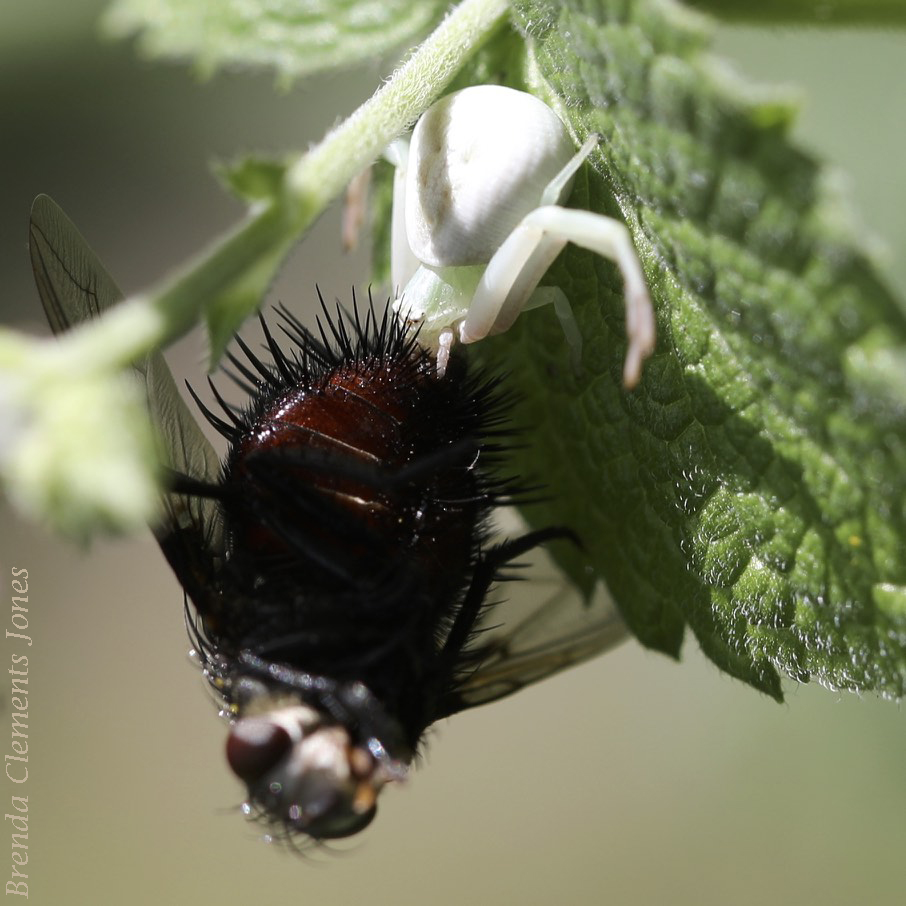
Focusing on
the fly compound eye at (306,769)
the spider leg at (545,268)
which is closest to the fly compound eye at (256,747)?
the fly compound eye at (306,769)

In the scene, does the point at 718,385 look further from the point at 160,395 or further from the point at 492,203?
the point at 160,395

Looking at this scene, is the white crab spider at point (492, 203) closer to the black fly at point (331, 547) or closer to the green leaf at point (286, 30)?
the black fly at point (331, 547)

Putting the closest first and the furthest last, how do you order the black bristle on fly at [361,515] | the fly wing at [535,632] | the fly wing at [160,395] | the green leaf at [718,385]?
the green leaf at [718,385]
the black bristle on fly at [361,515]
the fly wing at [160,395]
the fly wing at [535,632]

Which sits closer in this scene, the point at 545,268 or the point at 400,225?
the point at 545,268

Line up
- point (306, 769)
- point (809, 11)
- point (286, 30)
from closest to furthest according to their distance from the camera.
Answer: point (306, 769)
point (809, 11)
point (286, 30)

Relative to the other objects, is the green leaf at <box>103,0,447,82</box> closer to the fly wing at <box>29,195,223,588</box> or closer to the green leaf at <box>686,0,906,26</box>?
the fly wing at <box>29,195,223,588</box>

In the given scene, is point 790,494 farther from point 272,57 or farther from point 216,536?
point 272,57

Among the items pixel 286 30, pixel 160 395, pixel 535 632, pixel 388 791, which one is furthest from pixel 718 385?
pixel 388 791
